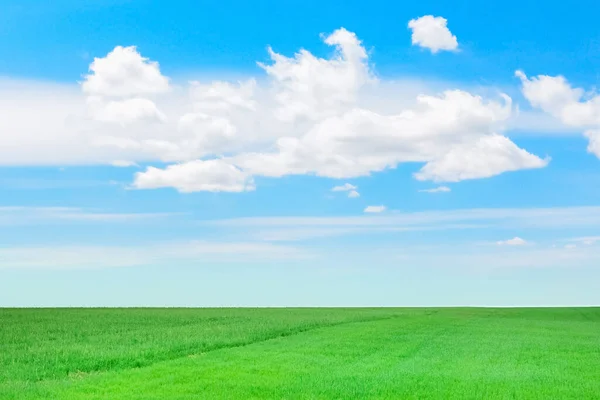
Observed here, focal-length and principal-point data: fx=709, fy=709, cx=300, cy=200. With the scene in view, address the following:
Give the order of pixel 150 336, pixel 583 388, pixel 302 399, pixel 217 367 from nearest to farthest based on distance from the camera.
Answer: pixel 302 399, pixel 583 388, pixel 217 367, pixel 150 336

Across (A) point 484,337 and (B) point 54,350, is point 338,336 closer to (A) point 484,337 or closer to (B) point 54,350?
(A) point 484,337

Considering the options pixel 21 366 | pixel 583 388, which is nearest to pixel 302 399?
pixel 583 388

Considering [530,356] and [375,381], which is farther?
Answer: [530,356]

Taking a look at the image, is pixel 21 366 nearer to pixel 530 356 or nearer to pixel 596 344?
pixel 530 356

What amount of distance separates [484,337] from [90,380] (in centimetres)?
2593

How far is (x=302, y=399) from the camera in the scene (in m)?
19.5

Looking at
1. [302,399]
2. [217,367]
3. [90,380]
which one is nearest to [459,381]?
[302,399]

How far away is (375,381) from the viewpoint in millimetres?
22422

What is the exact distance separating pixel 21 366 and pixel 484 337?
2631 cm

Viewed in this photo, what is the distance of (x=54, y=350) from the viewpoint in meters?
31.1

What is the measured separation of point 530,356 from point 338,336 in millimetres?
11967

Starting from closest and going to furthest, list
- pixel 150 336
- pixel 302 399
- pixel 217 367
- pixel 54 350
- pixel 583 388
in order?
pixel 302 399, pixel 583 388, pixel 217 367, pixel 54 350, pixel 150 336

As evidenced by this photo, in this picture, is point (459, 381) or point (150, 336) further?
point (150, 336)

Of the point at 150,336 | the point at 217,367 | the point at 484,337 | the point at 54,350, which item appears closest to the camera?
the point at 217,367
